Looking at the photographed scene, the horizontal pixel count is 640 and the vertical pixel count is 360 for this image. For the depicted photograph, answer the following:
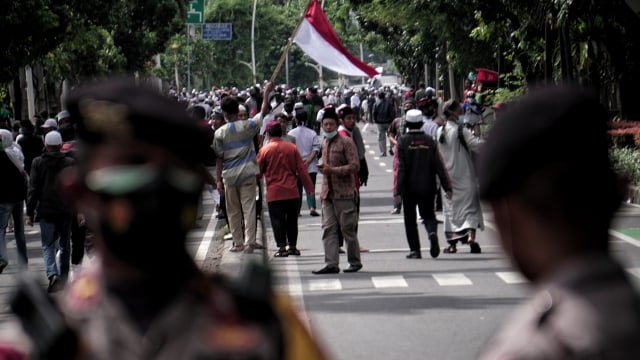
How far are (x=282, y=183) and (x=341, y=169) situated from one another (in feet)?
6.56

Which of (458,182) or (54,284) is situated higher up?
(458,182)

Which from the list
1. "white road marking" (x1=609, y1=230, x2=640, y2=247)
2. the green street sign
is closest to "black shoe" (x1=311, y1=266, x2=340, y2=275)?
"white road marking" (x1=609, y1=230, x2=640, y2=247)

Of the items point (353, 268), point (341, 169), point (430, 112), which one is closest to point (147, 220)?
point (341, 169)

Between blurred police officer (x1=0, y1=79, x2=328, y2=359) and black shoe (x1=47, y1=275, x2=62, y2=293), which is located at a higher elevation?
blurred police officer (x1=0, y1=79, x2=328, y2=359)

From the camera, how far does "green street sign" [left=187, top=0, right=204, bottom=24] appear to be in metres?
71.1

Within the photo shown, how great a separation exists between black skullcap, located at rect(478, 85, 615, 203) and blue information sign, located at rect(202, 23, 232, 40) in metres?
98.6

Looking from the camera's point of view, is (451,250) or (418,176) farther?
(451,250)

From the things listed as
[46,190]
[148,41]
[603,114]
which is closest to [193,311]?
[603,114]

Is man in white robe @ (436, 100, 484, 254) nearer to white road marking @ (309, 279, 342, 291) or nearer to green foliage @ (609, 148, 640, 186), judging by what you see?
white road marking @ (309, 279, 342, 291)

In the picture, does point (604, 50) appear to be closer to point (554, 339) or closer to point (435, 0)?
point (435, 0)

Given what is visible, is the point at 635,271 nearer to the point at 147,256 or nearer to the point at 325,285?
the point at 325,285

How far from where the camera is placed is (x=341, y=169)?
15.3 metres

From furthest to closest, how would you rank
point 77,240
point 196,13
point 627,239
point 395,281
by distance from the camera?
point 196,13, point 627,239, point 77,240, point 395,281

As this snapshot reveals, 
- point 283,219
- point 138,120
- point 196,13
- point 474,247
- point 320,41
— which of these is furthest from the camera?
point 196,13
